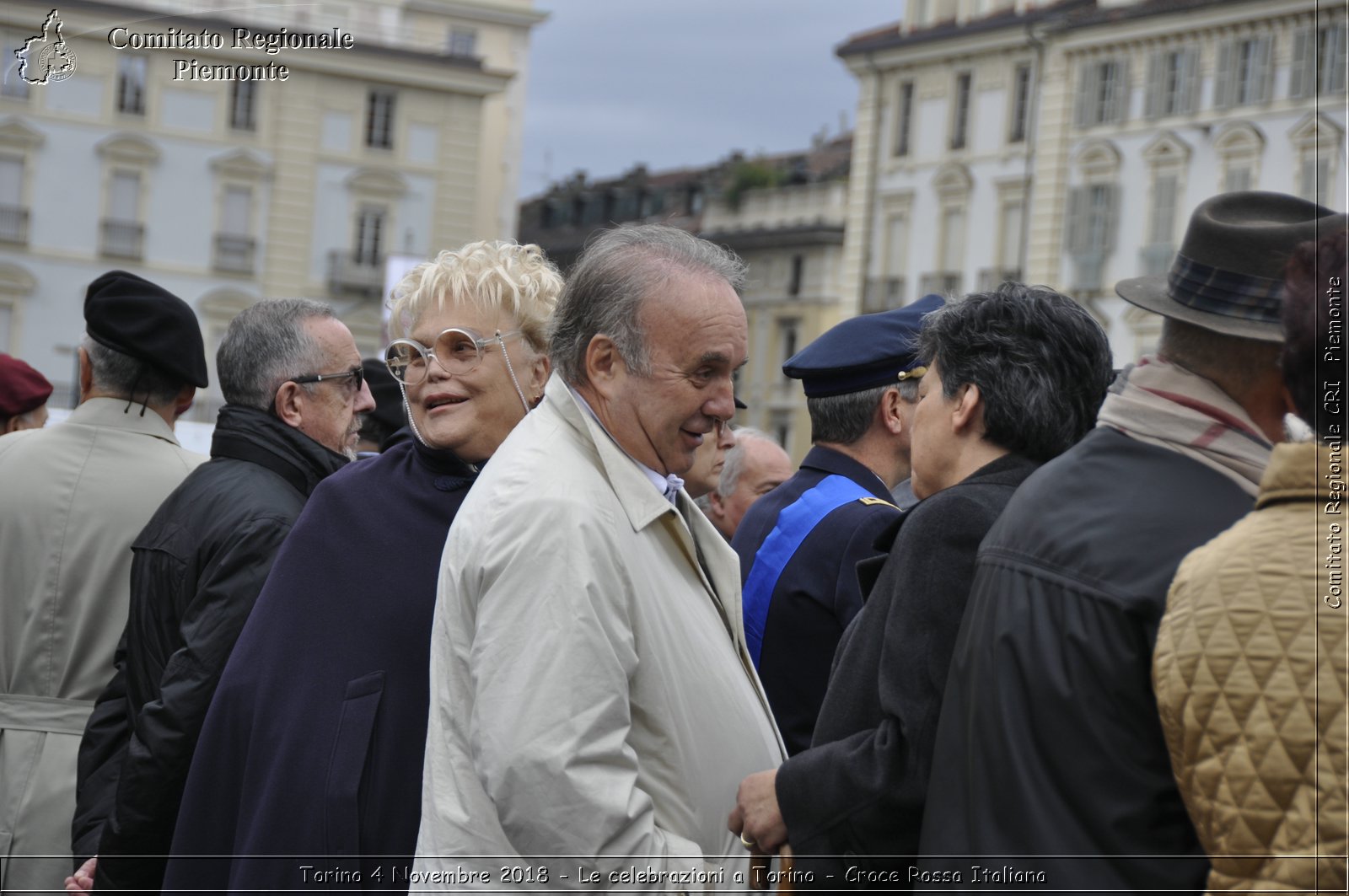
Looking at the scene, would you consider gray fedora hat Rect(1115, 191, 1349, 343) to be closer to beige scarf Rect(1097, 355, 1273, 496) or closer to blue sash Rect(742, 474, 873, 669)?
beige scarf Rect(1097, 355, 1273, 496)

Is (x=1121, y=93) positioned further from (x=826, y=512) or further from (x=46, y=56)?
(x=826, y=512)

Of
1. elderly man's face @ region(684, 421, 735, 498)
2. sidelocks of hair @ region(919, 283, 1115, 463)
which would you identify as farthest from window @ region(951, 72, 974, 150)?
sidelocks of hair @ region(919, 283, 1115, 463)

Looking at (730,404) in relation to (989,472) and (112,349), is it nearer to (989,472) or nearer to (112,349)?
(989,472)

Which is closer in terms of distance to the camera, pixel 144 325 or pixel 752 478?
pixel 144 325

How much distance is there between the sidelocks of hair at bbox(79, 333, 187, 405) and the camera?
187 inches

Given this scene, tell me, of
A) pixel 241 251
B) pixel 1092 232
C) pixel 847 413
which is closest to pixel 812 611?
pixel 847 413

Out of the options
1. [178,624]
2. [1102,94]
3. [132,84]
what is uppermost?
[1102,94]

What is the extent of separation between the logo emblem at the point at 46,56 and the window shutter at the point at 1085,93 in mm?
37345

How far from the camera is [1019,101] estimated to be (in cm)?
4359

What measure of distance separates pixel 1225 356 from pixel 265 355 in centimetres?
272

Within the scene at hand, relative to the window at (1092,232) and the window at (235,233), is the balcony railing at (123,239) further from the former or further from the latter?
the window at (1092,232)

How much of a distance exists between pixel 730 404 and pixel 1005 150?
42.3m

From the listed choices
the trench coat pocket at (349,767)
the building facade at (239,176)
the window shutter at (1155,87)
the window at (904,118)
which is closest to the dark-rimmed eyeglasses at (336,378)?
the trench coat pocket at (349,767)

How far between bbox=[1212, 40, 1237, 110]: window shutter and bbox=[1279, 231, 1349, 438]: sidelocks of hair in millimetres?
37964
